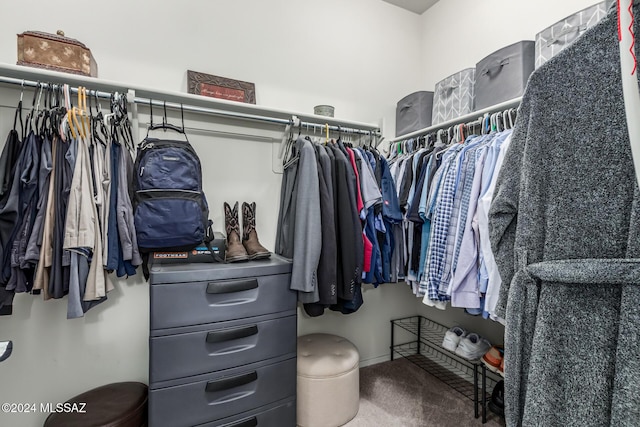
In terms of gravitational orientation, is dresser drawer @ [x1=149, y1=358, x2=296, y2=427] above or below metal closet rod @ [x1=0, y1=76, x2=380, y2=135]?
below

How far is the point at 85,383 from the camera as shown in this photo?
1519 millimetres

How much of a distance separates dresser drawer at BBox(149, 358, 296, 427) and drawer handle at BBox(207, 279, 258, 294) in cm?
36

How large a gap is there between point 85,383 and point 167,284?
0.89 meters

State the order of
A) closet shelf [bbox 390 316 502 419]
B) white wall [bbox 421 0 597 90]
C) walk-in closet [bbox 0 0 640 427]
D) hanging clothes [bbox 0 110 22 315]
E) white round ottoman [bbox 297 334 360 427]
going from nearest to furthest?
walk-in closet [bbox 0 0 640 427] → hanging clothes [bbox 0 110 22 315] → white round ottoman [bbox 297 334 360 427] → white wall [bbox 421 0 597 90] → closet shelf [bbox 390 316 502 419]

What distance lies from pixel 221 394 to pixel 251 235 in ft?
2.57

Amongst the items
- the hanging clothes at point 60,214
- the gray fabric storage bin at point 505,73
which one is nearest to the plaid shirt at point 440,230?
the gray fabric storage bin at point 505,73

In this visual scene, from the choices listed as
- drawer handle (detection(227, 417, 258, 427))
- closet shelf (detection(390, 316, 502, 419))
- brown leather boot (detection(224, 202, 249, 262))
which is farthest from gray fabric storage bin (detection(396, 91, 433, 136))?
drawer handle (detection(227, 417, 258, 427))

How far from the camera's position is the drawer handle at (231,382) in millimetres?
1260

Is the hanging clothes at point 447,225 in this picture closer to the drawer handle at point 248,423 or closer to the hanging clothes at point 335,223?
the hanging clothes at point 335,223

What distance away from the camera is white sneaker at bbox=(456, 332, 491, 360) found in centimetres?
174

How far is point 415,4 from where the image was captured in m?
2.37

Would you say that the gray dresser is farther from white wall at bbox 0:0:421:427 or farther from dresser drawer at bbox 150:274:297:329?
white wall at bbox 0:0:421:427

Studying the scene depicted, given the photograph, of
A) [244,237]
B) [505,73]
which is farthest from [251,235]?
[505,73]

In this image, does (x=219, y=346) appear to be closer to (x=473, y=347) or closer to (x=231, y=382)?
(x=231, y=382)
